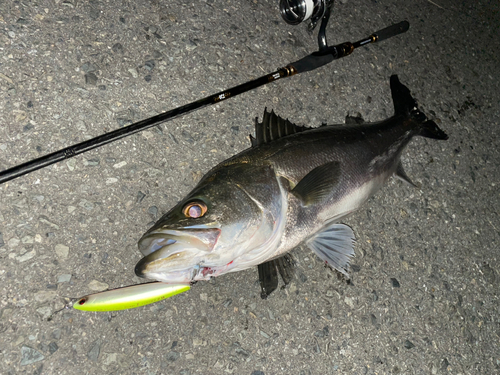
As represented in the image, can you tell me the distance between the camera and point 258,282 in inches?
92.0

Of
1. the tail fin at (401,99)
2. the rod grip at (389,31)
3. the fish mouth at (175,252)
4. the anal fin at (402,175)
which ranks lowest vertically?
the anal fin at (402,175)

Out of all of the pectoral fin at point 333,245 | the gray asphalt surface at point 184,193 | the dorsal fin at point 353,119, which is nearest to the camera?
the gray asphalt surface at point 184,193

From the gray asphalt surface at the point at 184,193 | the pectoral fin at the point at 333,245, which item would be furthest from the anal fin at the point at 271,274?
the pectoral fin at the point at 333,245

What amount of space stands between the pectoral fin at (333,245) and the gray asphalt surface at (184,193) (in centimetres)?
21

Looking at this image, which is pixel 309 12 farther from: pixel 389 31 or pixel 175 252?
pixel 175 252

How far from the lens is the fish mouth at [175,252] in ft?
5.51

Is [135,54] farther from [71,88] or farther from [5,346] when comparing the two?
[5,346]

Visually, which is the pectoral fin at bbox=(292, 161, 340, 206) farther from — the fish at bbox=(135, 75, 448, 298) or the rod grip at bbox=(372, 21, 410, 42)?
the rod grip at bbox=(372, 21, 410, 42)

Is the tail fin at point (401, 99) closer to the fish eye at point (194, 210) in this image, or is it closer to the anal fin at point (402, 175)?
the anal fin at point (402, 175)

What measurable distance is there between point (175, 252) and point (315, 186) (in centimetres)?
88

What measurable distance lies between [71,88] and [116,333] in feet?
4.82

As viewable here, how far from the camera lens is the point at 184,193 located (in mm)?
2316

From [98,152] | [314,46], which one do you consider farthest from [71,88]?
[314,46]

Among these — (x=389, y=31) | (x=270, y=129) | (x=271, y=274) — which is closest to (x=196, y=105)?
(x=270, y=129)
